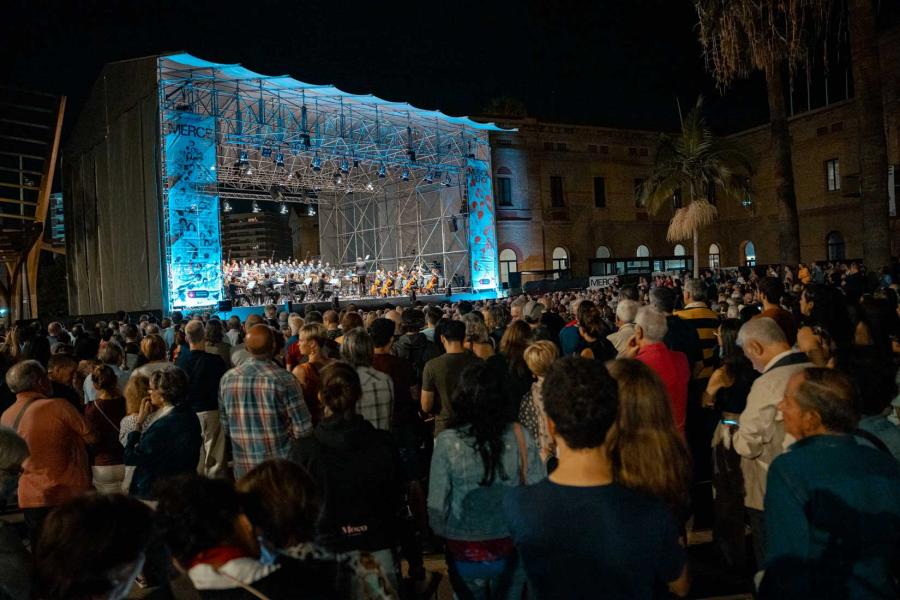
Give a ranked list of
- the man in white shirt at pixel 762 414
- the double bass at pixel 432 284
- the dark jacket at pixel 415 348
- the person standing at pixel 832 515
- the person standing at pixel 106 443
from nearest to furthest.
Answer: the person standing at pixel 832 515 → the man in white shirt at pixel 762 414 → the person standing at pixel 106 443 → the dark jacket at pixel 415 348 → the double bass at pixel 432 284

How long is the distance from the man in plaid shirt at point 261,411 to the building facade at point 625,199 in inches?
1139

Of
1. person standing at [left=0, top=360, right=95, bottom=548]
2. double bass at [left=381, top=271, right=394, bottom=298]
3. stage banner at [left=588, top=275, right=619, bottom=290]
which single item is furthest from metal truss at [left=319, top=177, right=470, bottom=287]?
person standing at [left=0, top=360, right=95, bottom=548]

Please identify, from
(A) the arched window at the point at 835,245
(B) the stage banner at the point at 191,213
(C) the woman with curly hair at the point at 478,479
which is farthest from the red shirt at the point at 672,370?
(A) the arched window at the point at 835,245

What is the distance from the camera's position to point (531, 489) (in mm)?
2080

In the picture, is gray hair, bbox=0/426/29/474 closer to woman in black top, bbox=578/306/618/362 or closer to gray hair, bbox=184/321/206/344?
gray hair, bbox=184/321/206/344

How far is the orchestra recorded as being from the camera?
80.7 feet

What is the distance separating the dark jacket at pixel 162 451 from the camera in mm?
4066

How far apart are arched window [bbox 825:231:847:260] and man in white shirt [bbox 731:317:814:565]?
103ft

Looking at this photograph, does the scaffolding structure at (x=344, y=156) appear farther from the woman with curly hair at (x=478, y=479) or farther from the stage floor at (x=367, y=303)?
the woman with curly hair at (x=478, y=479)

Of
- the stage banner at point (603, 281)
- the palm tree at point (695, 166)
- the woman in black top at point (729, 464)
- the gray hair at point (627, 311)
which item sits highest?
the palm tree at point (695, 166)

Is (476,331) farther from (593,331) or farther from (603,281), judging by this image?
(603,281)

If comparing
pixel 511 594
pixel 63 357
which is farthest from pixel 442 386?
pixel 63 357

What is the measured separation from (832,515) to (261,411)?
3031 millimetres

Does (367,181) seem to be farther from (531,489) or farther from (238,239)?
(238,239)
